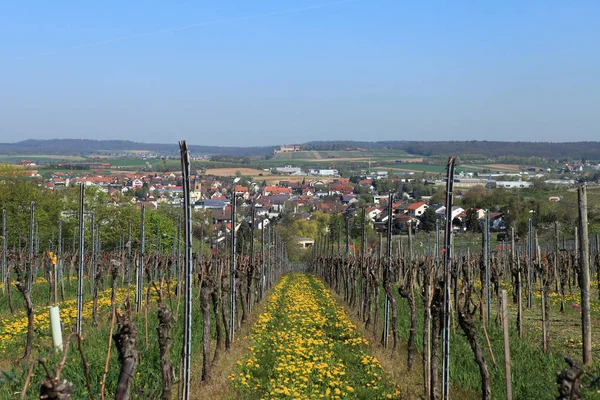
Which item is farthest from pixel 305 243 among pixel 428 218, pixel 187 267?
pixel 187 267

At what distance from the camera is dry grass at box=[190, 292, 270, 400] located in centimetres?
1126

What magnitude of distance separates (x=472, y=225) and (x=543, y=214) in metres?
7.64

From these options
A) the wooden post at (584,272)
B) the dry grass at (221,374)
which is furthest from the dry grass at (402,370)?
the wooden post at (584,272)

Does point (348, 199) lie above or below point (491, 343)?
below

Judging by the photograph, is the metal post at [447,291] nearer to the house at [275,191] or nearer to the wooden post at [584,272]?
the wooden post at [584,272]

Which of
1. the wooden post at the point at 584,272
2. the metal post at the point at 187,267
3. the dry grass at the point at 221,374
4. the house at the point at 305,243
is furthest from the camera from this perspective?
the house at the point at 305,243

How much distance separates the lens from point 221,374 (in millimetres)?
12906

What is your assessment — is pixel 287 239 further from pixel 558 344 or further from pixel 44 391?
pixel 44 391

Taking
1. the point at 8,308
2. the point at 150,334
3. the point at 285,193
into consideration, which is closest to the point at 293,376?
the point at 150,334

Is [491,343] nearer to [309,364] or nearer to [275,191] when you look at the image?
[309,364]

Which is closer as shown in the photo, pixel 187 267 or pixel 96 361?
pixel 187 267

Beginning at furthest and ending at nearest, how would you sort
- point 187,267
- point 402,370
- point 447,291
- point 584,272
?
point 402,370, point 584,272, point 447,291, point 187,267

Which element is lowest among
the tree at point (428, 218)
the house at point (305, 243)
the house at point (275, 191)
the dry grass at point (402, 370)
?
the house at point (305, 243)

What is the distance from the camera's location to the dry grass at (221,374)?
37.0ft
